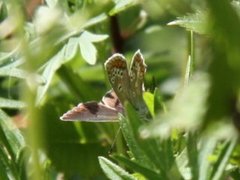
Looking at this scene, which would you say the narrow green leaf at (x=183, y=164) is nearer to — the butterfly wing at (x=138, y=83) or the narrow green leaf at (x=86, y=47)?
the butterfly wing at (x=138, y=83)

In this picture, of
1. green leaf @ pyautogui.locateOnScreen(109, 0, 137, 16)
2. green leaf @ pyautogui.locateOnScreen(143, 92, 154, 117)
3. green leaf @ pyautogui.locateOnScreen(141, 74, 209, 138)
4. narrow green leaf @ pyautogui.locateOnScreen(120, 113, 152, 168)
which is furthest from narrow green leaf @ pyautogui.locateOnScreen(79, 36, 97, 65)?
green leaf @ pyautogui.locateOnScreen(141, 74, 209, 138)

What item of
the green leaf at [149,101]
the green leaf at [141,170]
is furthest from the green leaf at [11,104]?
the green leaf at [141,170]

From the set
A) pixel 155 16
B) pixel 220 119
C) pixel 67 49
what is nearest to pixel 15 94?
pixel 155 16

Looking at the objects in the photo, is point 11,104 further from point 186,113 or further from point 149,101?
point 186,113

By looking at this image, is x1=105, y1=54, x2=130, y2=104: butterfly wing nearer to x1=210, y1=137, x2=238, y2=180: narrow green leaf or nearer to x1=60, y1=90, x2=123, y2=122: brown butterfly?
x1=60, y1=90, x2=123, y2=122: brown butterfly

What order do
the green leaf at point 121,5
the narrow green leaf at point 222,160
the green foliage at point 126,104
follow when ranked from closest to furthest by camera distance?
the green foliage at point 126,104 → the narrow green leaf at point 222,160 → the green leaf at point 121,5

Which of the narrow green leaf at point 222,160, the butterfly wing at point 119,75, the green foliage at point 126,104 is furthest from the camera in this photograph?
the butterfly wing at point 119,75

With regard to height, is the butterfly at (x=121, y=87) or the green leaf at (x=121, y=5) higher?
the green leaf at (x=121, y=5)
